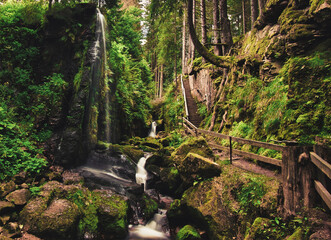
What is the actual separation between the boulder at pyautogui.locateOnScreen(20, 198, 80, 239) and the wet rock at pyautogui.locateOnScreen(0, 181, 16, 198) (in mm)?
723

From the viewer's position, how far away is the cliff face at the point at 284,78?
19.9ft

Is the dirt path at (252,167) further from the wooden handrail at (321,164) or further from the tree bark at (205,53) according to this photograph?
the tree bark at (205,53)

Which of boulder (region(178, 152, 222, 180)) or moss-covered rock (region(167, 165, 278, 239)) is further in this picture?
boulder (region(178, 152, 222, 180))

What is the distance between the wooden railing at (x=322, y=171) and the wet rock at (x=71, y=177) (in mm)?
7559

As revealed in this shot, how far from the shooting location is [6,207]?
5.39 m

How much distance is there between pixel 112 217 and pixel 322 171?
227 inches

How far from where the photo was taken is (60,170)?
8.76 meters

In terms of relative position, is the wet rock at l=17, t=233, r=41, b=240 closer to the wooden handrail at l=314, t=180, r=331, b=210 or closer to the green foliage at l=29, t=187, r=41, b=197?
the green foliage at l=29, t=187, r=41, b=197

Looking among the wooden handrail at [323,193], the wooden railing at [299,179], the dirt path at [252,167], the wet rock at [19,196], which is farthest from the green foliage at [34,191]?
the wooden handrail at [323,193]

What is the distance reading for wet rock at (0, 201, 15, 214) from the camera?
17.4ft

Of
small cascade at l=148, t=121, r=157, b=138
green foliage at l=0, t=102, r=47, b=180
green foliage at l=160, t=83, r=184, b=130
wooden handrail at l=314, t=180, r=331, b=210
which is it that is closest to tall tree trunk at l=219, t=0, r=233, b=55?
green foliage at l=160, t=83, r=184, b=130

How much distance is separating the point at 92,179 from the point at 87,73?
5673 millimetres

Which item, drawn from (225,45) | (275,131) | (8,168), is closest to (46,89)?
(8,168)

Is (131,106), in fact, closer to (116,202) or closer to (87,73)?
(87,73)
